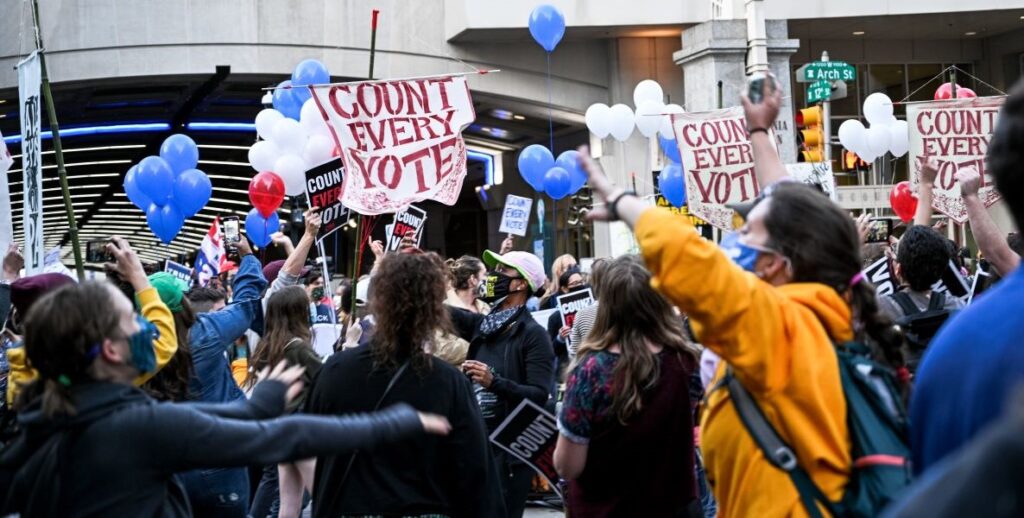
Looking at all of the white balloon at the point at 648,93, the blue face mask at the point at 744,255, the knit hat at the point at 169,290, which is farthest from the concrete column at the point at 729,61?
the blue face mask at the point at 744,255

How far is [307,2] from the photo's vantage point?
26.7 meters

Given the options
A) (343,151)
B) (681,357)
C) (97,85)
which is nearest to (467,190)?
(97,85)

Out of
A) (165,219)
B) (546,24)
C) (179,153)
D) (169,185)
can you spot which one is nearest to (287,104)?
(169,185)

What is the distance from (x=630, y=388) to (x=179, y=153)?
1727 cm

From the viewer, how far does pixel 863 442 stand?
2984 mm

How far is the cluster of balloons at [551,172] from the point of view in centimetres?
2173

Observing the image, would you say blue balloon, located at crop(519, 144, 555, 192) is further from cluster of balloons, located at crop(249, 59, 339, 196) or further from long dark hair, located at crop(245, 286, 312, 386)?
long dark hair, located at crop(245, 286, 312, 386)

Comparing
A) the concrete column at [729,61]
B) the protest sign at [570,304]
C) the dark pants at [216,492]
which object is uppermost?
the concrete column at [729,61]

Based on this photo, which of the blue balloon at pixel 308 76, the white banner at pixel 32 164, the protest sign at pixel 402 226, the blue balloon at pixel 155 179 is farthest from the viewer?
the blue balloon at pixel 155 179

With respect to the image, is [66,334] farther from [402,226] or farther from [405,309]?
[402,226]

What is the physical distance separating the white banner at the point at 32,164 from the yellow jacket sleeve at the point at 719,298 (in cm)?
620

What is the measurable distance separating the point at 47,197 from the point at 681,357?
135 feet

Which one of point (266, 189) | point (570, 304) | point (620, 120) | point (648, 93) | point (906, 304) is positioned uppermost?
point (648, 93)

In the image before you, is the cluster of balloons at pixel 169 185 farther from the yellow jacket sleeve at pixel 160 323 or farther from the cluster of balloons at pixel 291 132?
the yellow jacket sleeve at pixel 160 323
